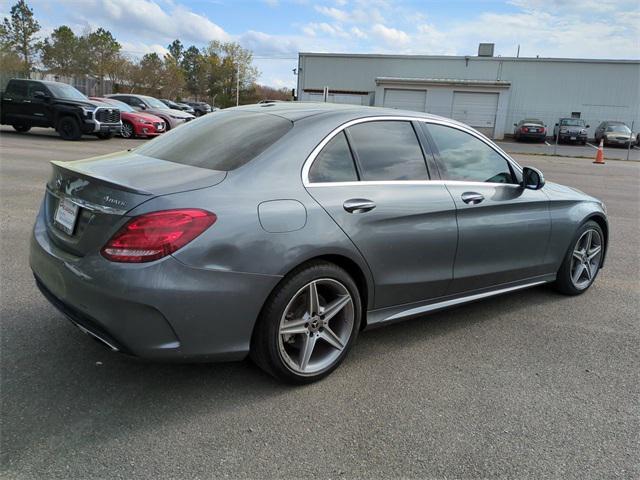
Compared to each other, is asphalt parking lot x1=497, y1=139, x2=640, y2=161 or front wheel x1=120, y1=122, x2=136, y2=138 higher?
asphalt parking lot x1=497, y1=139, x2=640, y2=161

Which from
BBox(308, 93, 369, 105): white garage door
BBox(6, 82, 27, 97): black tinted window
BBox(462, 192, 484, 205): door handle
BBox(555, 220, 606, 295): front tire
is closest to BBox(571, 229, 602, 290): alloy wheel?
BBox(555, 220, 606, 295): front tire

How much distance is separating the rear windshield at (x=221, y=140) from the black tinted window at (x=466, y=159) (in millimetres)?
1225

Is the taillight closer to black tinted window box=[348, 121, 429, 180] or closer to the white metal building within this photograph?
black tinted window box=[348, 121, 429, 180]

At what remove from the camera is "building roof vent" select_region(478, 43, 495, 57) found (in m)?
43.4

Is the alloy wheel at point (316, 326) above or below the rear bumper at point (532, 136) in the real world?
below

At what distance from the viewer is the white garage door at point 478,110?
38.9 m

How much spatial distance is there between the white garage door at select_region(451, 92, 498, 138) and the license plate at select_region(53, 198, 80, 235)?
38.4 metres

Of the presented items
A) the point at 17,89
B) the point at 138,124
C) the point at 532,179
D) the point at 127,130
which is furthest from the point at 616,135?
the point at 532,179

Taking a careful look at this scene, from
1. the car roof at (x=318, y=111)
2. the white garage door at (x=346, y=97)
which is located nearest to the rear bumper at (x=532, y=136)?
the white garage door at (x=346, y=97)

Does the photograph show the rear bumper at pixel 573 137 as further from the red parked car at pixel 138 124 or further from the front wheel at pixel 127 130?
the front wheel at pixel 127 130

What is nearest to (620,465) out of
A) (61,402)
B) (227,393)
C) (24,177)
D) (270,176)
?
(227,393)

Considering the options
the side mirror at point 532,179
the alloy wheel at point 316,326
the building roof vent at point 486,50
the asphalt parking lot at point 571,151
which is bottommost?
the alloy wheel at point 316,326

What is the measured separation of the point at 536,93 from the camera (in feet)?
133

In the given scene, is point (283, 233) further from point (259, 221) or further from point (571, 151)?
point (571, 151)
